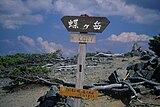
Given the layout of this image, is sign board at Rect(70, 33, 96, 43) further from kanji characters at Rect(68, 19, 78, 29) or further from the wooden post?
kanji characters at Rect(68, 19, 78, 29)

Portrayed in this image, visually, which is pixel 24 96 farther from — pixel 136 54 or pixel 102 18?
pixel 136 54

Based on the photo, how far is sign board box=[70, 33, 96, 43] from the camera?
6.74 metres

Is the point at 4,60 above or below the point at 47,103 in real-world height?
above

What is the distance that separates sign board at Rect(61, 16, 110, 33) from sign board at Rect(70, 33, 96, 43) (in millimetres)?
139

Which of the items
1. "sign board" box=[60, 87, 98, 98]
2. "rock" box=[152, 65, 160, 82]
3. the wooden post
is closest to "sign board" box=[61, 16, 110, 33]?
the wooden post

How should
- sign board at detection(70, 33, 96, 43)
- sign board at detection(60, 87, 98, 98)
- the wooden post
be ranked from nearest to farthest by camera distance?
1. sign board at detection(60, 87, 98, 98)
2. sign board at detection(70, 33, 96, 43)
3. the wooden post

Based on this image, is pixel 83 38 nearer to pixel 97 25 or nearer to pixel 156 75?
pixel 97 25

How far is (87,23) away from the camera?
678cm

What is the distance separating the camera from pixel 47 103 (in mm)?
10852

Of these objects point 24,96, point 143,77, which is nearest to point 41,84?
→ point 24,96

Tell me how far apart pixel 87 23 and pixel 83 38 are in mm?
414

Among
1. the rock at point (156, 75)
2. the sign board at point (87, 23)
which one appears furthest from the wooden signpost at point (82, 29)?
the rock at point (156, 75)

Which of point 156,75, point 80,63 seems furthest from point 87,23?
point 156,75

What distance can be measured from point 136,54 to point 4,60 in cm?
1547
